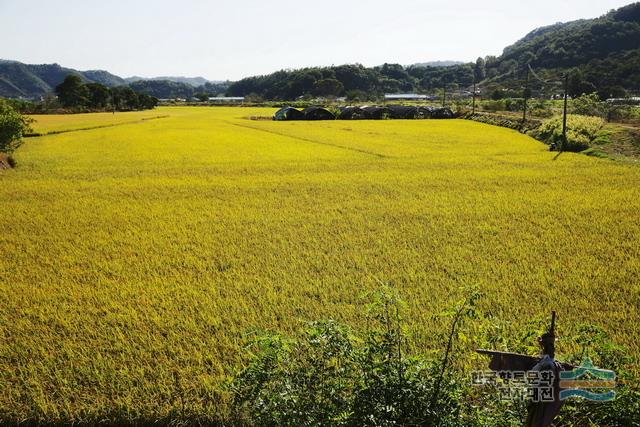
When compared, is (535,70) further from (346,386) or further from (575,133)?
(346,386)

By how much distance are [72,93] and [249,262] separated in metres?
70.8

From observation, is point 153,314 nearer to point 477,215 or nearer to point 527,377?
point 527,377

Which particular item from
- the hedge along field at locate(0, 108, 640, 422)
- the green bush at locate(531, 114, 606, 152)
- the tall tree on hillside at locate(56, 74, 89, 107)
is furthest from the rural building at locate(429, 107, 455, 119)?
the tall tree on hillside at locate(56, 74, 89, 107)

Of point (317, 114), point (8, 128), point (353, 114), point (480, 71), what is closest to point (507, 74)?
point (480, 71)

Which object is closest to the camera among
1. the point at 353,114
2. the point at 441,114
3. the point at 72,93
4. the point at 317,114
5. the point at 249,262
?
the point at 249,262

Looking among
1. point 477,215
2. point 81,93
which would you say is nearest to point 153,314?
point 477,215

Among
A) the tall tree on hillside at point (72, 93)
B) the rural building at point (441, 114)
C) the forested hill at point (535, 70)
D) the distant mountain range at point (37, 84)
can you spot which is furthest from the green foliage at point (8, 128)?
the distant mountain range at point (37, 84)

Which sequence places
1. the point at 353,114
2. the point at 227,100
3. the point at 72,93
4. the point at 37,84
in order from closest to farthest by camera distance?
the point at 353,114 < the point at 72,93 < the point at 227,100 < the point at 37,84

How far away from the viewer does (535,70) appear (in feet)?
325

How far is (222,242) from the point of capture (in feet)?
34.4

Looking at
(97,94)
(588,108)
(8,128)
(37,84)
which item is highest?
(37,84)

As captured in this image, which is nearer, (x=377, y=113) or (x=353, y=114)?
(x=353, y=114)

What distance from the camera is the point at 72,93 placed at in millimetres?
67000

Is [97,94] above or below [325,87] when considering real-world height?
below
